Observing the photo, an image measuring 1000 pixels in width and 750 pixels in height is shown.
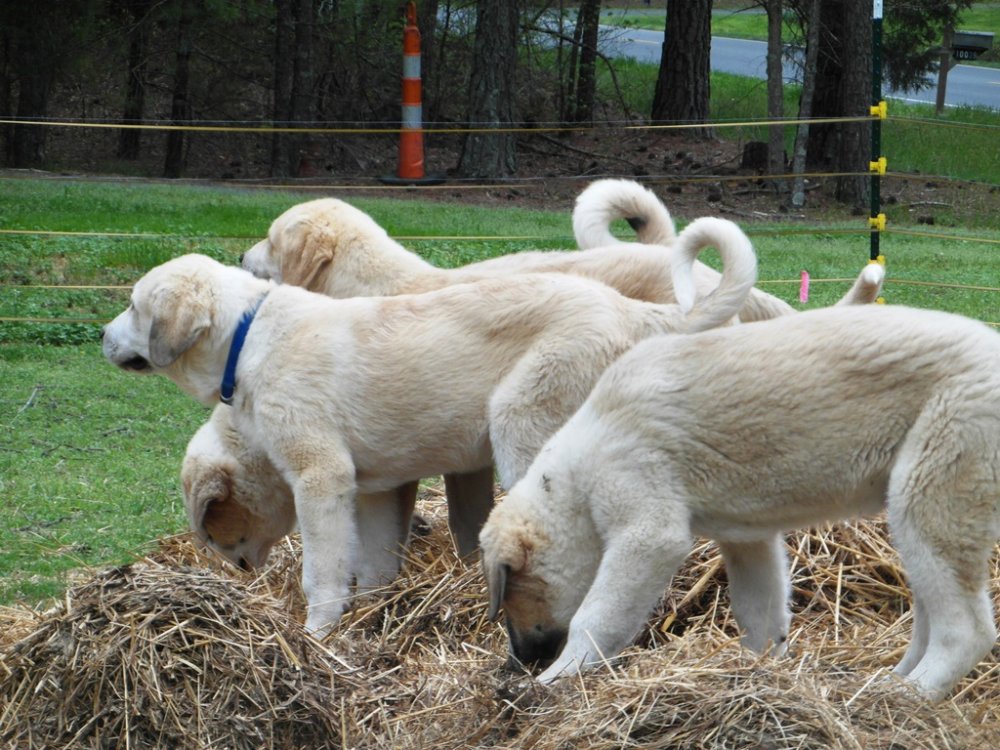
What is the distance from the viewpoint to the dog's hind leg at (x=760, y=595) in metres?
5.22

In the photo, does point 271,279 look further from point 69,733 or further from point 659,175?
point 659,175

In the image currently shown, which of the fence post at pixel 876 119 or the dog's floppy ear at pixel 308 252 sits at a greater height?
the fence post at pixel 876 119

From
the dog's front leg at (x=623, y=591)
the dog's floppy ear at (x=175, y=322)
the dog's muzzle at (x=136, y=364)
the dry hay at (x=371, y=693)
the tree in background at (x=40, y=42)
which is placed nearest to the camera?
the dry hay at (x=371, y=693)

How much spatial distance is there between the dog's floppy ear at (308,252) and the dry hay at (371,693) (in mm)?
2239

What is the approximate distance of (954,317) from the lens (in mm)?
4699

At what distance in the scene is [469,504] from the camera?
6.52 meters

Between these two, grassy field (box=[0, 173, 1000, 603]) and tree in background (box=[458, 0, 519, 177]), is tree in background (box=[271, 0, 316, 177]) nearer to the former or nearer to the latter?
grassy field (box=[0, 173, 1000, 603])

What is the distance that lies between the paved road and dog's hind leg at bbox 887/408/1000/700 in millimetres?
21725

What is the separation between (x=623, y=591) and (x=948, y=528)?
1.03 meters

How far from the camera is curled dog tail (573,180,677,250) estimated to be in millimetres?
6965

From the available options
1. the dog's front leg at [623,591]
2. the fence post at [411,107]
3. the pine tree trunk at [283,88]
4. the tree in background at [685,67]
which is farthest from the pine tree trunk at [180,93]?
the dog's front leg at [623,591]

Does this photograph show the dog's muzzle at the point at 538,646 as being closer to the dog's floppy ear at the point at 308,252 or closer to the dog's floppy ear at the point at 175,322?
the dog's floppy ear at the point at 175,322

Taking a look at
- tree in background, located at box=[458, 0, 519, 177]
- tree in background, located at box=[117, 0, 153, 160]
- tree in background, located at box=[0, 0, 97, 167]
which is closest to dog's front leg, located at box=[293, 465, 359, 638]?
tree in background, located at box=[0, 0, 97, 167]

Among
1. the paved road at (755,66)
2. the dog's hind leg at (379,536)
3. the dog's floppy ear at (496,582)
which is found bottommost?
the dog's hind leg at (379,536)
